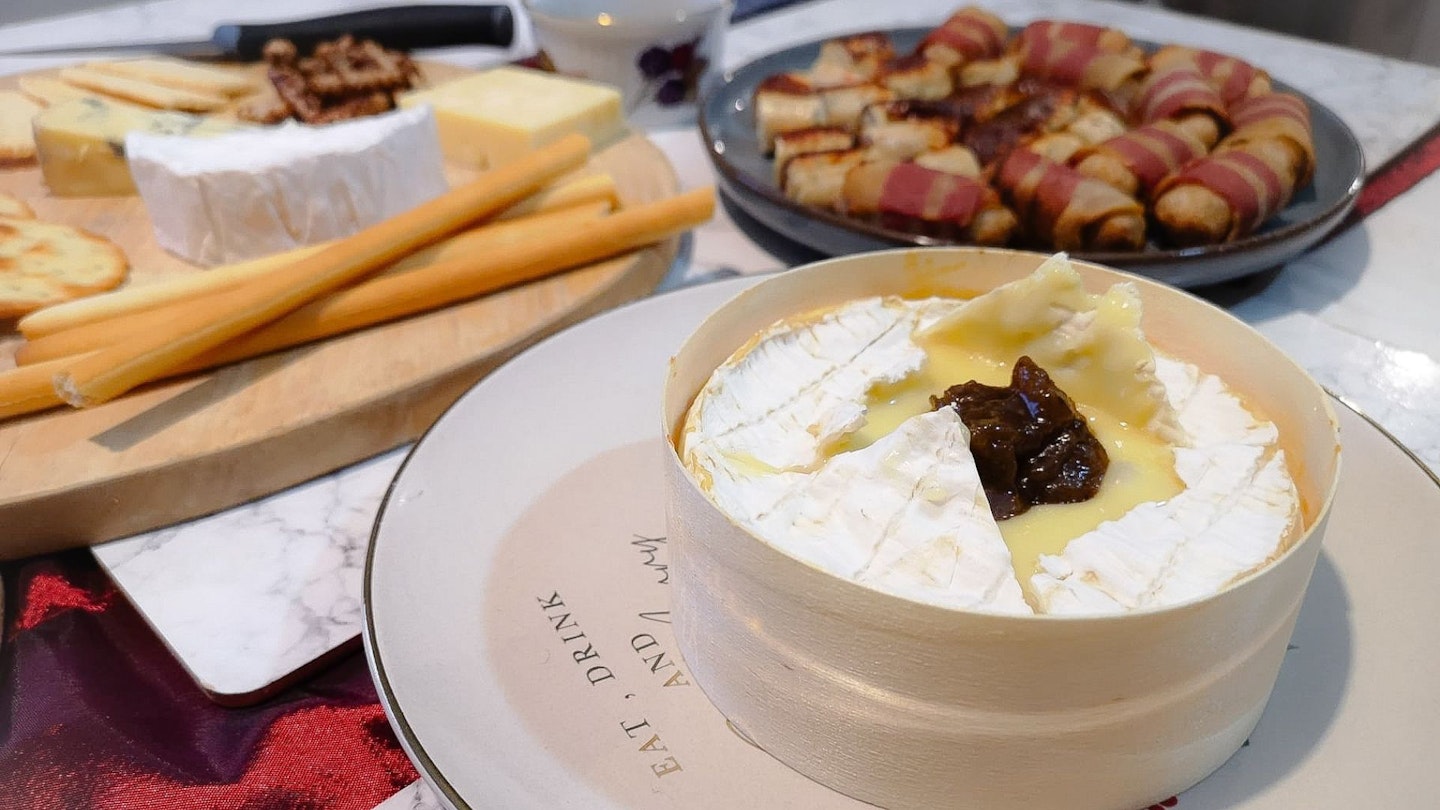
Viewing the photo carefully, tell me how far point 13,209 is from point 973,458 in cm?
174

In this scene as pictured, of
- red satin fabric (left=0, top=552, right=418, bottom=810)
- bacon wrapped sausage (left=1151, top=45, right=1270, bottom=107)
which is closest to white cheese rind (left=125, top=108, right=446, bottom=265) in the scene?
red satin fabric (left=0, top=552, right=418, bottom=810)

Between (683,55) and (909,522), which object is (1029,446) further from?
(683,55)

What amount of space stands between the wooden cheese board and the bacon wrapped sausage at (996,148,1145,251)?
66 centimetres

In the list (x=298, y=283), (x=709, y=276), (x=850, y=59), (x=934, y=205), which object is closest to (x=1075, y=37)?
(x=850, y=59)

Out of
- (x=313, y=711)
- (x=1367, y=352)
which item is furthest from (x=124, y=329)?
(x=1367, y=352)

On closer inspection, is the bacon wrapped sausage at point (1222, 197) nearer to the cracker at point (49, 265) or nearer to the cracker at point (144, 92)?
the cracker at point (49, 265)

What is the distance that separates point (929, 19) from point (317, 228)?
90.2 inches

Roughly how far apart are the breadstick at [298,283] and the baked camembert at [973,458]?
26.4 inches

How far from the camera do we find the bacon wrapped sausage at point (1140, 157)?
1745mm

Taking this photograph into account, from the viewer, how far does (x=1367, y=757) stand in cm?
80

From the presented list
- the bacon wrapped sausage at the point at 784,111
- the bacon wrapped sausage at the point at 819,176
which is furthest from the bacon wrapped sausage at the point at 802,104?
the bacon wrapped sausage at the point at 819,176

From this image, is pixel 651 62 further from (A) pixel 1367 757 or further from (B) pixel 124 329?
(A) pixel 1367 757

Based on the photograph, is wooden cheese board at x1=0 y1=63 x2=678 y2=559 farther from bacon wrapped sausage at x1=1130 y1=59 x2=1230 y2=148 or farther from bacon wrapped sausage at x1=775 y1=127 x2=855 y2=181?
bacon wrapped sausage at x1=1130 y1=59 x2=1230 y2=148

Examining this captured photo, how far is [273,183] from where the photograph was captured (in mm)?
1610
